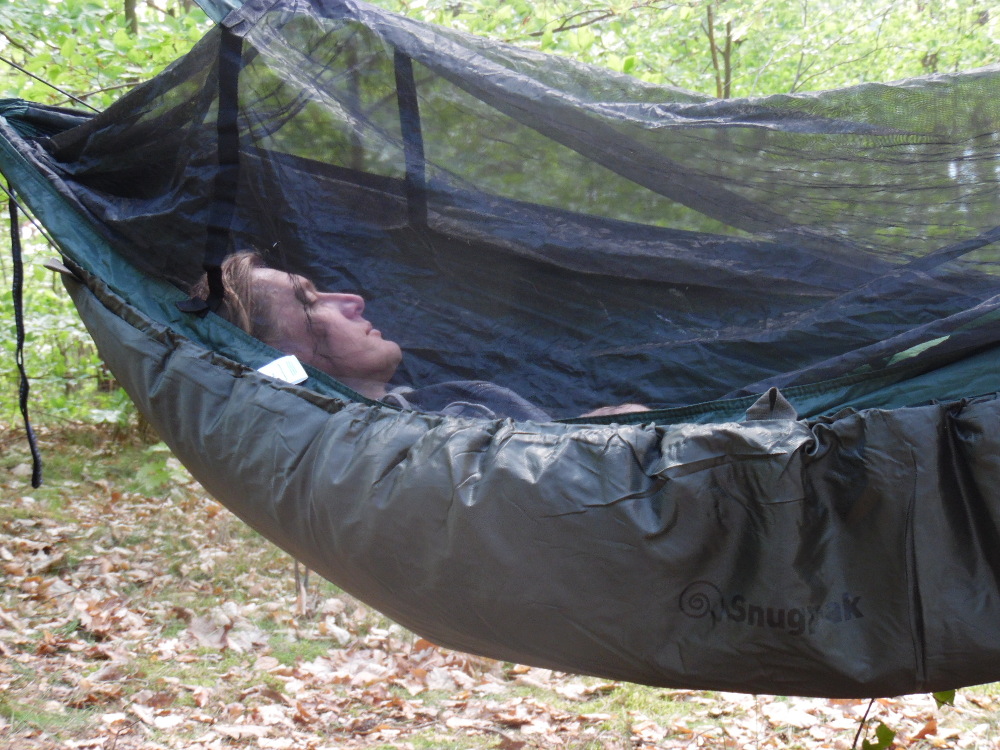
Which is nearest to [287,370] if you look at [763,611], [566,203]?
[566,203]

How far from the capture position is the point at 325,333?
1731 millimetres

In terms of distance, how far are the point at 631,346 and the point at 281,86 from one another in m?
0.85

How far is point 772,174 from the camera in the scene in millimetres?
1431

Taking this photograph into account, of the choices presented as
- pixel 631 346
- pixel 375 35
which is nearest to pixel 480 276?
pixel 631 346

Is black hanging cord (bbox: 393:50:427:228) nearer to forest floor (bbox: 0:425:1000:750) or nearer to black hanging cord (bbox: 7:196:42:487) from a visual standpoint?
black hanging cord (bbox: 7:196:42:487)

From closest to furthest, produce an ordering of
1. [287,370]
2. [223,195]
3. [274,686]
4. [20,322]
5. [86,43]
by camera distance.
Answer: [287,370] → [223,195] → [20,322] → [274,686] → [86,43]

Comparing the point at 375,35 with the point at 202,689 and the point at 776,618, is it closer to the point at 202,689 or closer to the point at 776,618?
the point at 776,618

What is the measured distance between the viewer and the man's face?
1.72m

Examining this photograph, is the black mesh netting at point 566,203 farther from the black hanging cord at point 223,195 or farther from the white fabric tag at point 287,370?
the white fabric tag at point 287,370

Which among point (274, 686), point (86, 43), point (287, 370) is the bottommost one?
point (274, 686)

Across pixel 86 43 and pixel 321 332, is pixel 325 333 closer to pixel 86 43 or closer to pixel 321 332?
pixel 321 332

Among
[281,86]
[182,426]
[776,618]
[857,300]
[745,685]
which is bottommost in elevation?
[745,685]

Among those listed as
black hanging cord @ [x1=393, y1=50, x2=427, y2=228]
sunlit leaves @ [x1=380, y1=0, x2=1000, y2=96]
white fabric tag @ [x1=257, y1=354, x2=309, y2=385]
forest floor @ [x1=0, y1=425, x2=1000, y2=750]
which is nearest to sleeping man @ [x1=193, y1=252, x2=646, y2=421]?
white fabric tag @ [x1=257, y1=354, x2=309, y2=385]

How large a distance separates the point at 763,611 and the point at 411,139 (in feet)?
3.58
